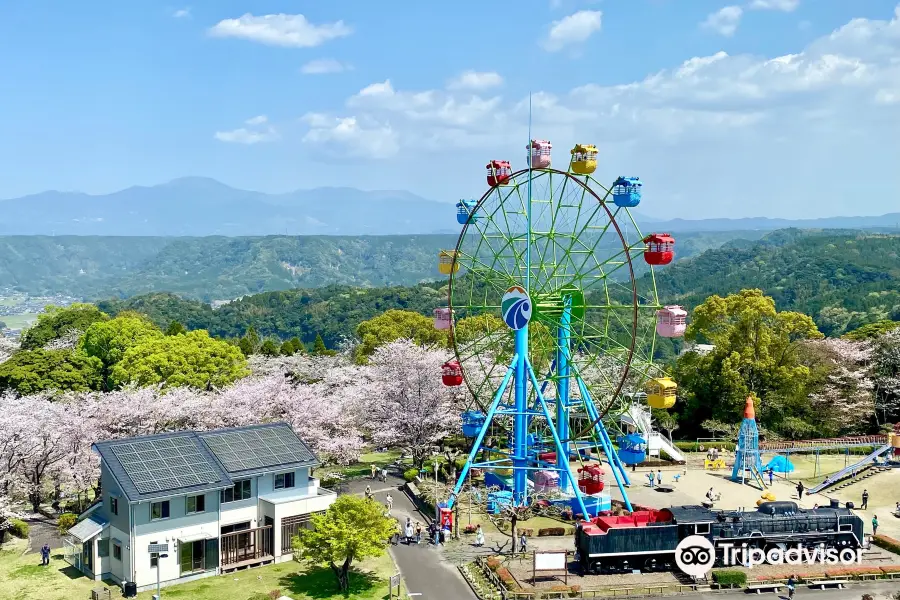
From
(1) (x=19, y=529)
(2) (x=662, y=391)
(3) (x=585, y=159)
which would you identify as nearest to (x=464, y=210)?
(3) (x=585, y=159)

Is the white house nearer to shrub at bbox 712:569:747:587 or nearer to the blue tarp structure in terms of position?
shrub at bbox 712:569:747:587

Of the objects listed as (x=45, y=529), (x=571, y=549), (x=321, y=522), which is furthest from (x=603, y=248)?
(x=45, y=529)

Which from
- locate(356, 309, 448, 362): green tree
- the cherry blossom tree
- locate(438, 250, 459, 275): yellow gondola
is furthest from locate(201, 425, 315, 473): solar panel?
locate(356, 309, 448, 362): green tree

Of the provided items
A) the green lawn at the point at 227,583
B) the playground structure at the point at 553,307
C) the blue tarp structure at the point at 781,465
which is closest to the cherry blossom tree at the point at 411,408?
the playground structure at the point at 553,307

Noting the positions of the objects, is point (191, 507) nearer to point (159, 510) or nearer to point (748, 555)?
point (159, 510)

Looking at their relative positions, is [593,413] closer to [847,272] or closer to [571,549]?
[571,549]
